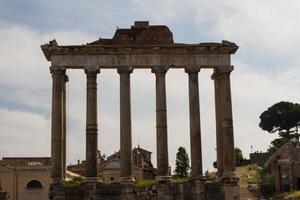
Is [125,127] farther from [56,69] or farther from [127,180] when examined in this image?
[56,69]

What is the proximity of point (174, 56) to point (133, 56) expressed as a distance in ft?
6.61

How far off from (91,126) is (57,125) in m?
1.61

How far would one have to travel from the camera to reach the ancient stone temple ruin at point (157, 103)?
28484 mm

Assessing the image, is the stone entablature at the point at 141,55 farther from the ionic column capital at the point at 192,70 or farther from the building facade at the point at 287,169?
the building facade at the point at 287,169

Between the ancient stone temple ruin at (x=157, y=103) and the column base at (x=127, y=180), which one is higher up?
the ancient stone temple ruin at (x=157, y=103)

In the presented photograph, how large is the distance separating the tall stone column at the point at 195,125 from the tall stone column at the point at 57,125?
6218 mm

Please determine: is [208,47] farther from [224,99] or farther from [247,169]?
[247,169]

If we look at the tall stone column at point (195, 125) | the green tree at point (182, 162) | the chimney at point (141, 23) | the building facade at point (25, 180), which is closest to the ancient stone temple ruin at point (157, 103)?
the tall stone column at point (195, 125)

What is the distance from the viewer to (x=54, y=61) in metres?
29.5

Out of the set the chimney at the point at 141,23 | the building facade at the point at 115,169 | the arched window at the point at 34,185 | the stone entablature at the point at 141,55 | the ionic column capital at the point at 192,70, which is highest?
the chimney at the point at 141,23

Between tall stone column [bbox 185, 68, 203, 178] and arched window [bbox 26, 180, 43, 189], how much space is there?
1100 inches

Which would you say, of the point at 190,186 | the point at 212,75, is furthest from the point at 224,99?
the point at 190,186

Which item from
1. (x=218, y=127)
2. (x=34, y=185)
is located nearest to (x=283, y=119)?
(x=34, y=185)

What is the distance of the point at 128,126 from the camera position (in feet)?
95.4
